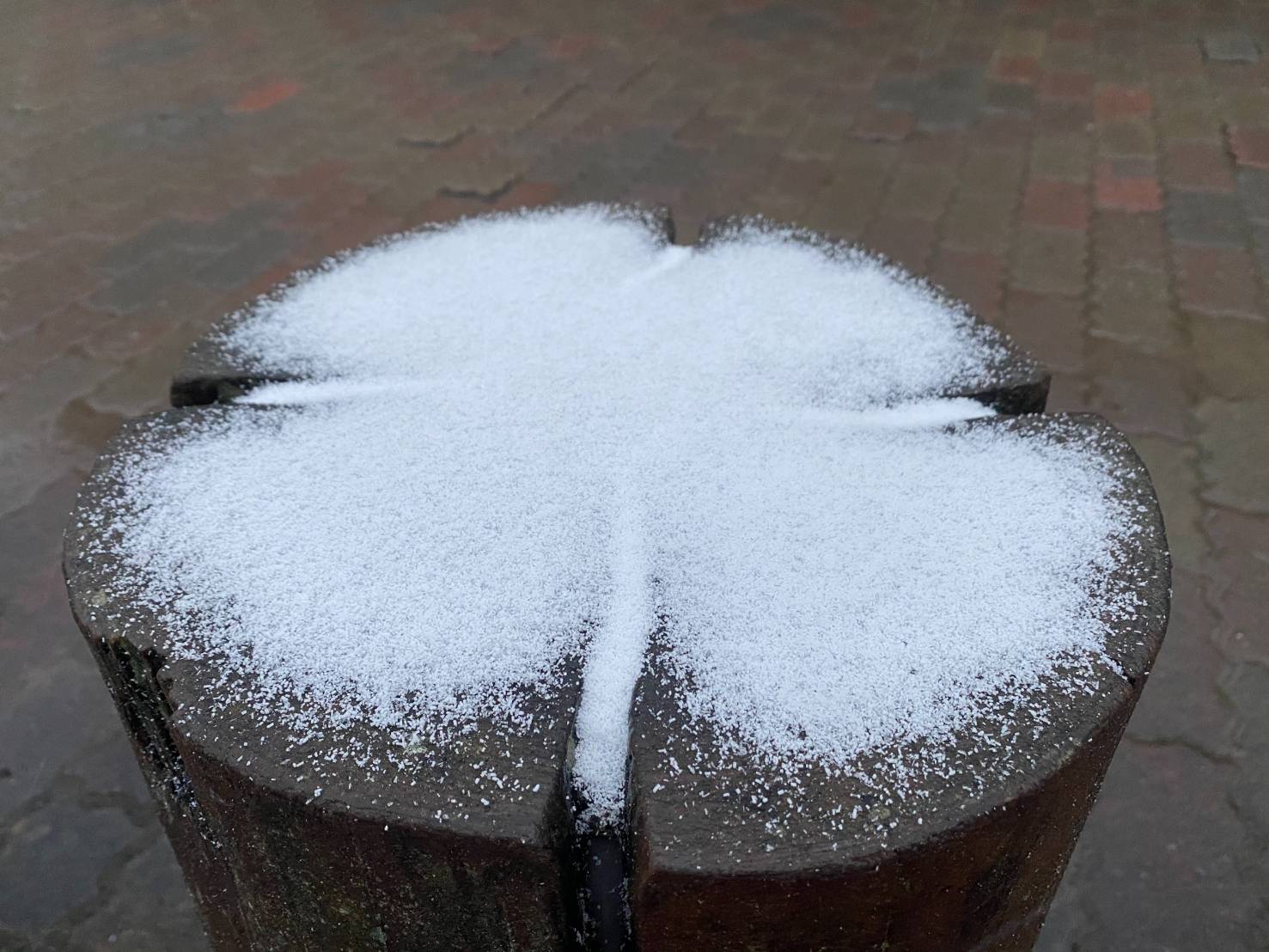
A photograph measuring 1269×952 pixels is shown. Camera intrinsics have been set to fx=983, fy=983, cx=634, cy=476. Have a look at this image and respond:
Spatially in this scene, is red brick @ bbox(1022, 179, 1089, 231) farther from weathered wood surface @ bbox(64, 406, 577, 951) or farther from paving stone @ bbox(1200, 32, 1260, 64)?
weathered wood surface @ bbox(64, 406, 577, 951)

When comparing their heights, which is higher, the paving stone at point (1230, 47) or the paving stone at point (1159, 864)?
the paving stone at point (1230, 47)

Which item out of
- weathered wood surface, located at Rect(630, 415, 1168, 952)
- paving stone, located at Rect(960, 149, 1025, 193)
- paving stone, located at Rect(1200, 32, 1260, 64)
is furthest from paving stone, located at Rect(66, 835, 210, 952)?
paving stone, located at Rect(1200, 32, 1260, 64)

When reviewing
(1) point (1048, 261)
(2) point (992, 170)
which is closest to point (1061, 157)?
(2) point (992, 170)

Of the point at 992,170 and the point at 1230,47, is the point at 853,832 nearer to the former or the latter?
the point at 992,170

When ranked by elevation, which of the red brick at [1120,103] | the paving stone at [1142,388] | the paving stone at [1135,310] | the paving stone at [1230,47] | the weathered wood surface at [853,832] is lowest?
the paving stone at [1142,388]

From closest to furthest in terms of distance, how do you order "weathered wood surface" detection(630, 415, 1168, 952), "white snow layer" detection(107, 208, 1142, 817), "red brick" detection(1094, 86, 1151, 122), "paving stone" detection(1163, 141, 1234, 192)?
1. "weathered wood surface" detection(630, 415, 1168, 952)
2. "white snow layer" detection(107, 208, 1142, 817)
3. "paving stone" detection(1163, 141, 1234, 192)
4. "red brick" detection(1094, 86, 1151, 122)

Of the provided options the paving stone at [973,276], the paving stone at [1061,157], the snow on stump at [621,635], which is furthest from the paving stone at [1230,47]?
the snow on stump at [621,635]

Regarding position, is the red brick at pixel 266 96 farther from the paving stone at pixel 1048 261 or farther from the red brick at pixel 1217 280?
the red brick at pixel 1217 280
